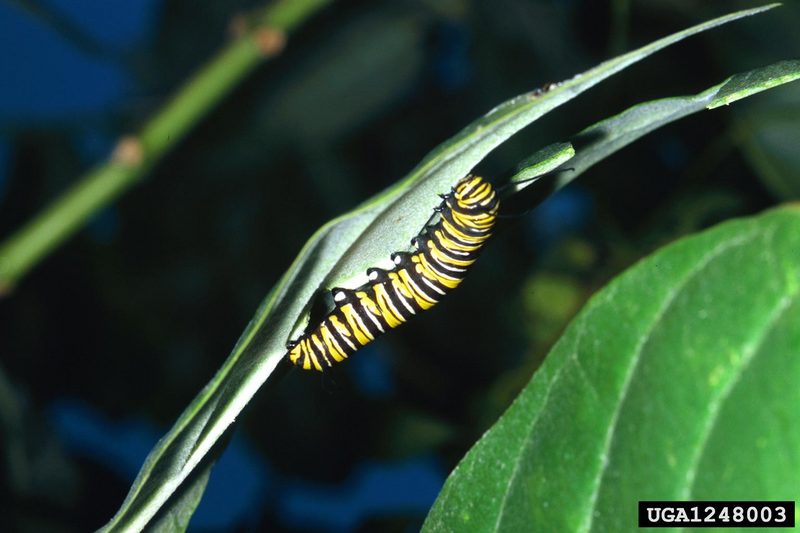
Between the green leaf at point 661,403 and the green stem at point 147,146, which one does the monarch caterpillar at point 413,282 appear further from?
the green stem at point 147,146

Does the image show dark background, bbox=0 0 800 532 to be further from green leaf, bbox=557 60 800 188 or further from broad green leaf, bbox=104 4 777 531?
broad green leaf, bbox=104 4 777 531

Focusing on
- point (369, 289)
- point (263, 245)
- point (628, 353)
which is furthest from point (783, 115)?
point (263, 245)

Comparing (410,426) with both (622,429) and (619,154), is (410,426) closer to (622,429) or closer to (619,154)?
(619,154)

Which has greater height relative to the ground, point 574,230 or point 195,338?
point 574,230

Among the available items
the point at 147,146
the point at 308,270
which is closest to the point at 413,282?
the point at 308,270

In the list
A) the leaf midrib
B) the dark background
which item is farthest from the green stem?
the leaf midrib

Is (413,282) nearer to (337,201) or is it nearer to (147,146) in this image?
(147,146)
